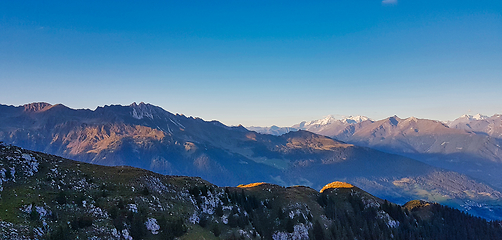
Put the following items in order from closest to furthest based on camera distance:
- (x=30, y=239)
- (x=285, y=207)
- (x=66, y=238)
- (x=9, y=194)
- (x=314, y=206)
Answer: (x=30, y=239) < (x=66, y=238) < (x=9, y=194) < (x=285, y=207) < (x=314, y=206)

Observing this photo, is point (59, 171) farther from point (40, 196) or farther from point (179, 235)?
point (179, 235)

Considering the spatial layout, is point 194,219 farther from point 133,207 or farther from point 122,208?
point 122,208

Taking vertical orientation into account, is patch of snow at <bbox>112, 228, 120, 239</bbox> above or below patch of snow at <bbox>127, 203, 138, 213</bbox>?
below

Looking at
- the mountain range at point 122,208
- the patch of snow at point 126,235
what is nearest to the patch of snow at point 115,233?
the mountain range at point 122,208

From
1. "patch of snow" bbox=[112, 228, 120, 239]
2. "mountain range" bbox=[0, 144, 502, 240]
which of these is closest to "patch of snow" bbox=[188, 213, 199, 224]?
"mountain range" bbox=[0, 144, 502, 240]

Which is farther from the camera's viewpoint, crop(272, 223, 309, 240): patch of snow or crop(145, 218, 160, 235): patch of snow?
crop(272, 223, 309, 240): patch of snow

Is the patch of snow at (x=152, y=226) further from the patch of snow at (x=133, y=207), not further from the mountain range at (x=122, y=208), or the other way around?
the patch of snow at (x=133, y=207)

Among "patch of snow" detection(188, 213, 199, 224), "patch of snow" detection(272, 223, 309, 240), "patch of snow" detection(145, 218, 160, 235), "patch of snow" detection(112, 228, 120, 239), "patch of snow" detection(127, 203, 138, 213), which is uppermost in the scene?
"patch of snow" detection(127, 203, 138, 213)

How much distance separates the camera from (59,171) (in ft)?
358

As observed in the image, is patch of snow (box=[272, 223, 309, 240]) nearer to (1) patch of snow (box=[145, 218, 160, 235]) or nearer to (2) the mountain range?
(2) the mountain range

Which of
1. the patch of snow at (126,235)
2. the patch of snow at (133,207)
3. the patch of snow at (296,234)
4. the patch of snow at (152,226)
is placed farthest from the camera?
the patch of snow at (296,234)

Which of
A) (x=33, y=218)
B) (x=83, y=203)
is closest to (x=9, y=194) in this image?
(x=33, y=218)

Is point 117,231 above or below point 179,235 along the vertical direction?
above

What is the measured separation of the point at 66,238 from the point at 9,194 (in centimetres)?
2472
